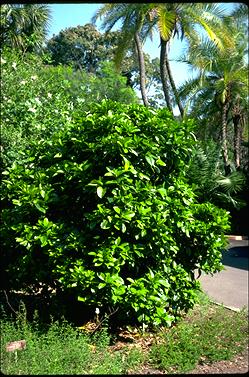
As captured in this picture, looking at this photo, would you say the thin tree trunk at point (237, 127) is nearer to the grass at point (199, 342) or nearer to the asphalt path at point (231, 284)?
the asphalt path at point (231, 284)

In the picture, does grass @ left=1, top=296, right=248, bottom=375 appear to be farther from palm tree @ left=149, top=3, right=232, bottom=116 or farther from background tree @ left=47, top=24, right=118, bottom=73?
background tree @ left=47, top=24, right=118, bottom=73

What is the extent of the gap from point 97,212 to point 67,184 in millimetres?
683

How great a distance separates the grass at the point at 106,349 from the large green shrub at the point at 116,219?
0.29 metres

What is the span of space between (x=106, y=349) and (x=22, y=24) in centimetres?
1091

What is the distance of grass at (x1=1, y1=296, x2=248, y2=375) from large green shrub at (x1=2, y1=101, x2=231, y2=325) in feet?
0.95

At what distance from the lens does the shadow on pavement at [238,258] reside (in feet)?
38.1

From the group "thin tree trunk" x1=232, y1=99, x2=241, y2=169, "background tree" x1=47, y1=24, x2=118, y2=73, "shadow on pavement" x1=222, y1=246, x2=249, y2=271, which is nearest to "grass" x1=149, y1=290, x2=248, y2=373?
"shadow on pavement" x1=222, y1=246, x2=249, y2=271

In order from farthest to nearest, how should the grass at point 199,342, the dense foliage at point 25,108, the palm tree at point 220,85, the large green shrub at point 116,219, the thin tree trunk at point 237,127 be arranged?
the thin tree trunk at point 237,127
the palm tree at point 220,85
the dense foliage at point 25,108
the large green shrub at point 116,219
the grass at point 199,342

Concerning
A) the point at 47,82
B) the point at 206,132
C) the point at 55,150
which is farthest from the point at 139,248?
the point at 206,132

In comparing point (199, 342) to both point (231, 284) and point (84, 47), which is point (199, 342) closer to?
point (231, 284)

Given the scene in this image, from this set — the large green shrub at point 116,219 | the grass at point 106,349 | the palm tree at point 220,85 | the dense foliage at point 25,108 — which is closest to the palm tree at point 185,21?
the palm tree at point 220,85

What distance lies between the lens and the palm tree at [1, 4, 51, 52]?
12672 mm

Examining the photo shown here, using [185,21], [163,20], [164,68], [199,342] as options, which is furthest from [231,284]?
[164,68]

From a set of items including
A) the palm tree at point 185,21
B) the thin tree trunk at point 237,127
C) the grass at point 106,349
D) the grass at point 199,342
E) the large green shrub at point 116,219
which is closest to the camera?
the grass at point 106,349
